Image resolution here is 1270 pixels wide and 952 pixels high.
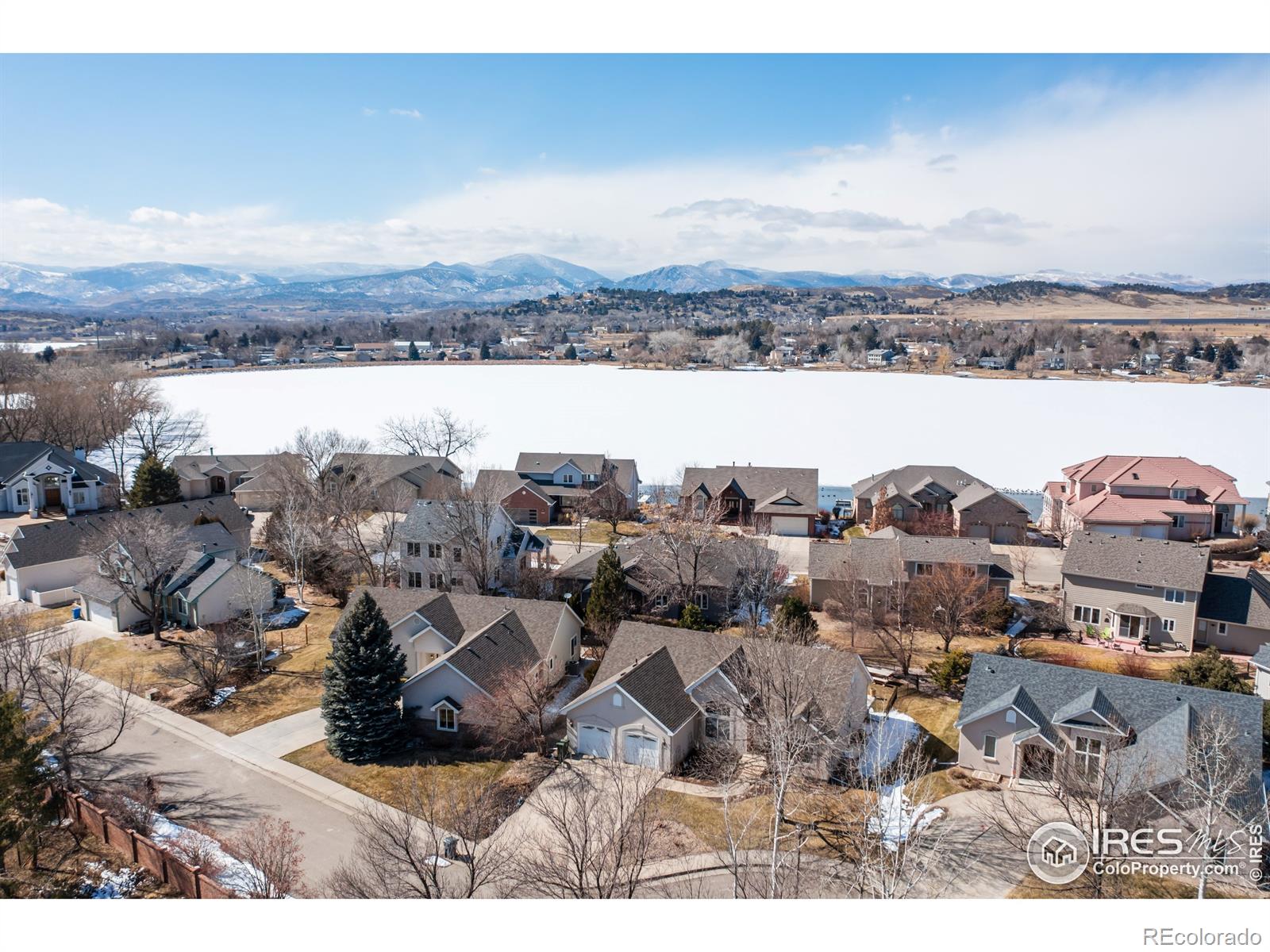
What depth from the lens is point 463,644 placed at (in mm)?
26016

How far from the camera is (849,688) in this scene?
23.0 metres

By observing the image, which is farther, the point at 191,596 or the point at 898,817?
the point at 191,596

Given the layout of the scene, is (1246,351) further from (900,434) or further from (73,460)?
(73,460)

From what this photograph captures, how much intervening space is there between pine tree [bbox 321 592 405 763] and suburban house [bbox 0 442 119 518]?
126 ft

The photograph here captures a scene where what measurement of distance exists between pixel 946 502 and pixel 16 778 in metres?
47.3

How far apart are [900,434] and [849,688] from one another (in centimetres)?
5007

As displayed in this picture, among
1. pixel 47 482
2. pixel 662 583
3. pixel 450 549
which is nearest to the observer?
pixel 662 583

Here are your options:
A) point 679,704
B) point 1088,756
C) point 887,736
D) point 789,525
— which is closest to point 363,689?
point 679,704

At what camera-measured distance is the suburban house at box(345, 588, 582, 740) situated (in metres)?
25.0

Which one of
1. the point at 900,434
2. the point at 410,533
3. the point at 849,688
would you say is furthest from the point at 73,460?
the point at 900,434

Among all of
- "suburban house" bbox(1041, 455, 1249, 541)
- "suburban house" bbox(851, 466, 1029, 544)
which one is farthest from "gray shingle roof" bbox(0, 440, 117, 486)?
"suburban house" bbox(1041, 455, 1249, 541)

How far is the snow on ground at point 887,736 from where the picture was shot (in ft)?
70.0

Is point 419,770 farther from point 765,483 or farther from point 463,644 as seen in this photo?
point 765,483

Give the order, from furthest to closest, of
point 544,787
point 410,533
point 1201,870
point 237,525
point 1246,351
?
point 1246,351 < point 237,525 < point 410,533 < point 544,787 < point 1201,870
